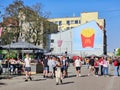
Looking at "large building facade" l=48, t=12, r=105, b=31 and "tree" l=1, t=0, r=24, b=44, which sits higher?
"large building facade" l=48, t=12, r=105, b=31

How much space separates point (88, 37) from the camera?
10838 cm

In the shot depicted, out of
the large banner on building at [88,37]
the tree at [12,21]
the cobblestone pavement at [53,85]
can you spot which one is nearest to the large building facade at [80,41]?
the large banner on building at [88,37]

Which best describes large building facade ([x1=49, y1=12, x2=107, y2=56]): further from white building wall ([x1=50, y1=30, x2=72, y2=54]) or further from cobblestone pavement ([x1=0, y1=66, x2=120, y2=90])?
cobblestone pavement ([x1=0, y1=66, x2=120, y2=90])

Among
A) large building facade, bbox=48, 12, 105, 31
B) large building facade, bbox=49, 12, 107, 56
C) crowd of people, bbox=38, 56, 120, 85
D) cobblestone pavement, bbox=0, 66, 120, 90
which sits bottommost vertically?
cobblestone pavement, bbox=0, 66, 120, 90

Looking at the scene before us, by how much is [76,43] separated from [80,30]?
383 cm

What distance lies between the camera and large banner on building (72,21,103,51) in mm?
108500

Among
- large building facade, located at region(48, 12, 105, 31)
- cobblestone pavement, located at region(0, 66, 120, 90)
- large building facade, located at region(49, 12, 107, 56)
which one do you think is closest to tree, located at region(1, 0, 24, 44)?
large building facade, located at region(49, 12, 107, 56)

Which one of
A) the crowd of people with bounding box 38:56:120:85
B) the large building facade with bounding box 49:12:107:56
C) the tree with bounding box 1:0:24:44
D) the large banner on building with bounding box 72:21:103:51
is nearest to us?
the crowd of people with bounding box 38:56:120:85

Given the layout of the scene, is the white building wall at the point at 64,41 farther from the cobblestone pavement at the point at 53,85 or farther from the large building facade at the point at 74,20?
the cobblestone pavement at the point at 53,85

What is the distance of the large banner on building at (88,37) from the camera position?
108500mm

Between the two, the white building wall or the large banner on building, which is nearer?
the large banner on building

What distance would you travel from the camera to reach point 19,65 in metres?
32.2

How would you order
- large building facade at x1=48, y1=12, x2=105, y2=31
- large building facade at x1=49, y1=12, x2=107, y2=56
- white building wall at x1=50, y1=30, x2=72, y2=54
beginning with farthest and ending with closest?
large building facade at x1=48, y1=12, x2=105, y2=31 → white building wall at x1=50, y1=30, x2=72, y2=54 → large building facade at x1=49, y1=12, x2=107, y2=56

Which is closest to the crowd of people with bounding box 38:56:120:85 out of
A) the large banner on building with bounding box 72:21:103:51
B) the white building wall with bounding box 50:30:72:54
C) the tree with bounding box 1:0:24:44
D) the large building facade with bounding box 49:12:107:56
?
the tree with bounding box 1:0:24:44
